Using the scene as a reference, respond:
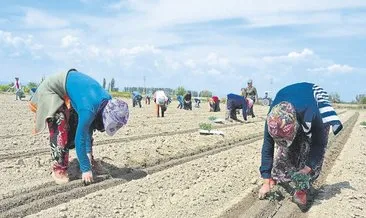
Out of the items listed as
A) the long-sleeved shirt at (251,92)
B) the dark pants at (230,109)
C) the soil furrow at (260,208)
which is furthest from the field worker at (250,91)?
the soil furrow at (260,208)

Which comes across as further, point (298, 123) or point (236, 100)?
point (236, 100)

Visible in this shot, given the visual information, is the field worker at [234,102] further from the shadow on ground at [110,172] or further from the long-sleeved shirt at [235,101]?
the shadow on ground at [110,172]

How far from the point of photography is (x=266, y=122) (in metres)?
4.48

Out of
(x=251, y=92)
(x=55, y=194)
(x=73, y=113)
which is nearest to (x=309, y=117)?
(x=73, y=113)

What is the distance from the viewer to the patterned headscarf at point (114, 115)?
479 centimetres

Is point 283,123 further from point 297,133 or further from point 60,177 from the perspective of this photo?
point 60,177

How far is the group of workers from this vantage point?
181 inches

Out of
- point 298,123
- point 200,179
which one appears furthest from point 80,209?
point 298,123

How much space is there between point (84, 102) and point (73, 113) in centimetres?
58

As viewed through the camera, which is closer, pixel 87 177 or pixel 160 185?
pixel 87 177

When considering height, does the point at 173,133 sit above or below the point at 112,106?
below

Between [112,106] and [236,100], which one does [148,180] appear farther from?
[236,100]

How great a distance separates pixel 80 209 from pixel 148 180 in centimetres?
130

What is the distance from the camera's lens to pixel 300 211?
189 inches
